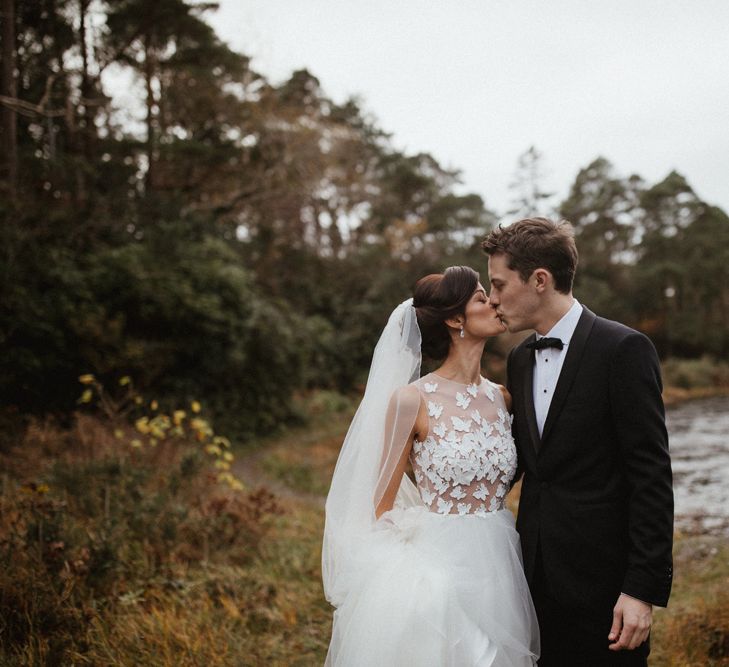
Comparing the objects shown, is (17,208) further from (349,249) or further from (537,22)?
(349,249)

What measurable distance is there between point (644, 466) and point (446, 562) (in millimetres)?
931

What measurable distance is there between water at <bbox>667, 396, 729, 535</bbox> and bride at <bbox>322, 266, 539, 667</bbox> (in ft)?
16.9

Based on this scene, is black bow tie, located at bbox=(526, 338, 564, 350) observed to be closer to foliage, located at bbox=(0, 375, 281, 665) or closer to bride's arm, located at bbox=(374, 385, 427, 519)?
bride's arm, located at bbox=(374, 385, 427, 519)

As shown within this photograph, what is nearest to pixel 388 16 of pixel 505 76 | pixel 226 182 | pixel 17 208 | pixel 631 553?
pixel 505 76

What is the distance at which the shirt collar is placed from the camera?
2277 millimetres

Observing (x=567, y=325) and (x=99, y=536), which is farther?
(x=99, y=536)

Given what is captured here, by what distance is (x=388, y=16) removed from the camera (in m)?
13.0

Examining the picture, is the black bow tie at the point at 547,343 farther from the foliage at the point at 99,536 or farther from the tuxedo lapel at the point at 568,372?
the foliage at the point at 99,536

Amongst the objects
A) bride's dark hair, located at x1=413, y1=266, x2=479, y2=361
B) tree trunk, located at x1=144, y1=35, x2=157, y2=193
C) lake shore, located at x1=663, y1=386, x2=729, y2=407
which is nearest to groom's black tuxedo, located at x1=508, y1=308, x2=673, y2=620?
bride's dark hair, located at x1=413, y1=266, x2=479, y2=361

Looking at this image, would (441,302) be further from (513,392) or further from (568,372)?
(568,372)

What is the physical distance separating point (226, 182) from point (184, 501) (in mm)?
12836

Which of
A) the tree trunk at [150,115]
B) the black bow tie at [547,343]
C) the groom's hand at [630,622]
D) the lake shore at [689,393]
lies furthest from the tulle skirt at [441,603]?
the lake shore at [689,393]

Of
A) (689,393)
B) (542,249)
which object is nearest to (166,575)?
(542,249)

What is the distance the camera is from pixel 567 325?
7.51 ft
